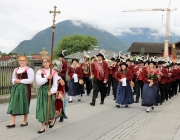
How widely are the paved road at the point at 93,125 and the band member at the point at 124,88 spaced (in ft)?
2.11

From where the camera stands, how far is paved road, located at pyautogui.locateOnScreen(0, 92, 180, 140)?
23.2ft

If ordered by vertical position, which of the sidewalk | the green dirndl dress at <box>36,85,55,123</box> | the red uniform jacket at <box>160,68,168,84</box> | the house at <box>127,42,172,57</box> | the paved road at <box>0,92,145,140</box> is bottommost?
the sidewalk

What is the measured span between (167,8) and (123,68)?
360 feet

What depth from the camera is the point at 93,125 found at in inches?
329

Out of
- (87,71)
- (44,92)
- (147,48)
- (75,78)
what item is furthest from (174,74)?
(147,48)

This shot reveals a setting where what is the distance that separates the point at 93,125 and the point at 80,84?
5.47 metres

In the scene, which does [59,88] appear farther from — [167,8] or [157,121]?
[167,8]

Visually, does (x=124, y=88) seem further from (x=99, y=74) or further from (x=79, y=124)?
(x=79, y=124)

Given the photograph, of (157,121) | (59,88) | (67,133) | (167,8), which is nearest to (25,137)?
(67,133)

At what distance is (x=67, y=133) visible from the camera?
7.38 metres

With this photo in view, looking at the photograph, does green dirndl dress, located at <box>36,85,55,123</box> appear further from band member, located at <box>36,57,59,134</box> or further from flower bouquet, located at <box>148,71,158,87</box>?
flower bouquet, located at <box>148,71,158,87</box>

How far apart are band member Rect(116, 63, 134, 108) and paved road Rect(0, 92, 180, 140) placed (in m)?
0.64

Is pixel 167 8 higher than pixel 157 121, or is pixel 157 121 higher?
pixel 167 8

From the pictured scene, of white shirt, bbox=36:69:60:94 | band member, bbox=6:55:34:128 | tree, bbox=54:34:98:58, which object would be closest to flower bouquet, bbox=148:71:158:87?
white shirt, bbox=36:69:60:94
